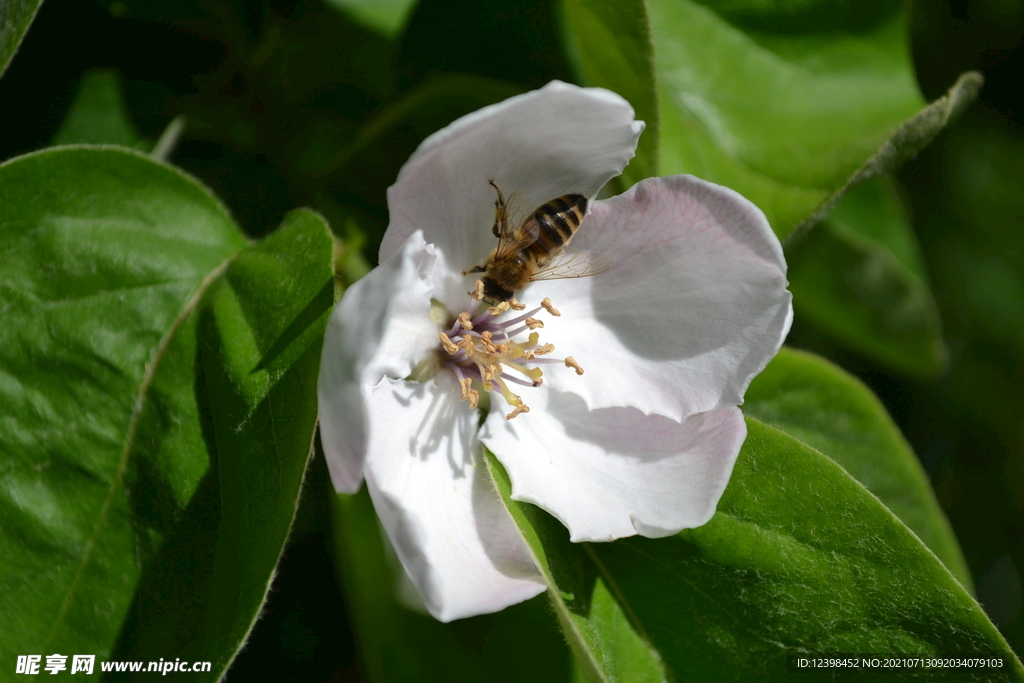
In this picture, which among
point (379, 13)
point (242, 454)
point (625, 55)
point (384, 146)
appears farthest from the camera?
point (379, 13)

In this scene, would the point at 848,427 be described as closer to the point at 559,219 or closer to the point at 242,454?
the point at 559,219

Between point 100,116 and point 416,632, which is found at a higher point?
point 100,116

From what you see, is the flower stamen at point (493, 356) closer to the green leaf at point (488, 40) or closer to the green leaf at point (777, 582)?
the green leaf at point (777, 582)

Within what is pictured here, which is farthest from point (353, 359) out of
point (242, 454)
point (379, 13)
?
point (379, 13)

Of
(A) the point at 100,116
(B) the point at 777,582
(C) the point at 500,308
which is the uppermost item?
(A) the point at 100,116

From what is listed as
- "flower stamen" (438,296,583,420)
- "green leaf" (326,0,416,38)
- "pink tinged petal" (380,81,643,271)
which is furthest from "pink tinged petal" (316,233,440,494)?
"green leaf" (326,0,416,38)

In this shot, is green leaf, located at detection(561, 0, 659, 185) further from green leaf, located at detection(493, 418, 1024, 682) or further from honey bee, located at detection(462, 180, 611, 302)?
green leaf, located at detection(493, 418, 1024, 682)

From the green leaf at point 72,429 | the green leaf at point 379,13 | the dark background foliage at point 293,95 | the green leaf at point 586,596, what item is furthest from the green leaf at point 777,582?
the green leaf at point 379,13

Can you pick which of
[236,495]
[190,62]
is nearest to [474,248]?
[236,495]
